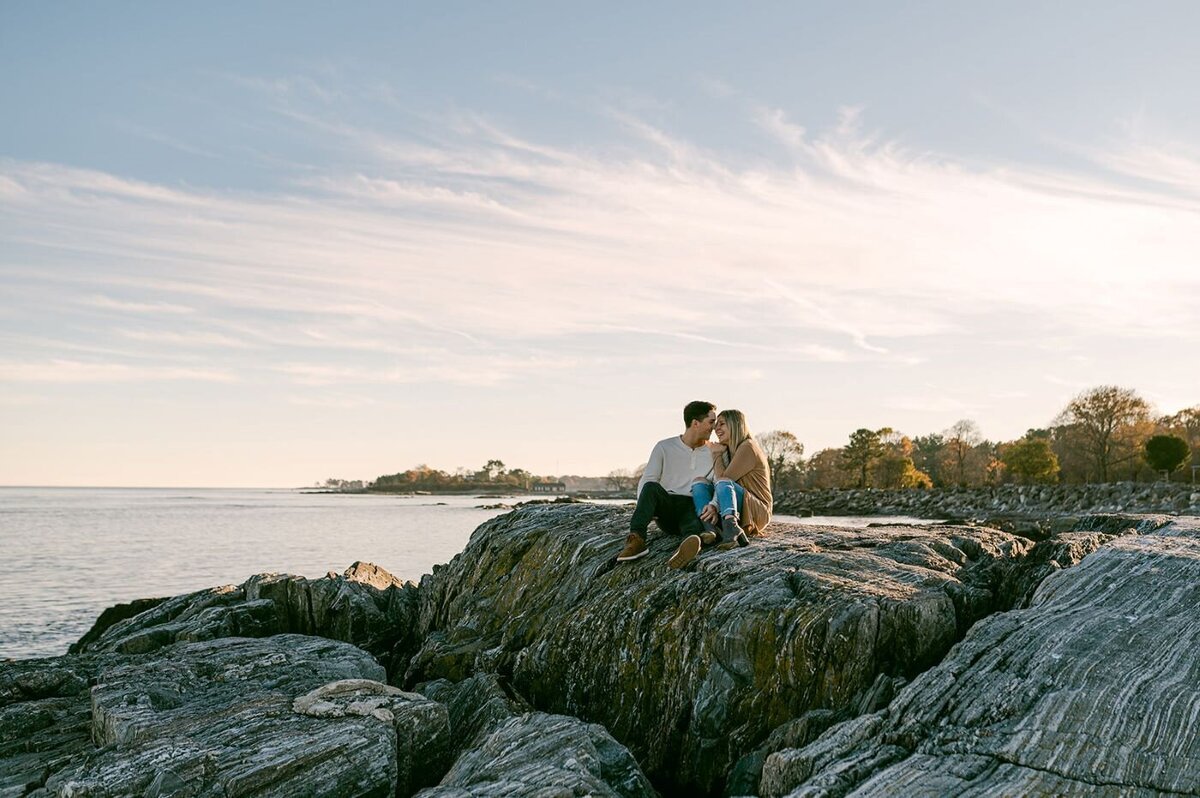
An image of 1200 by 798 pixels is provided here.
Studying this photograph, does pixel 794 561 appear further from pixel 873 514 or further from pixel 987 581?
pixel 873 514

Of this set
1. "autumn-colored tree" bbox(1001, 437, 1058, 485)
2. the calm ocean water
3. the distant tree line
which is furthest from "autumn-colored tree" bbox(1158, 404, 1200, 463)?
the calm ocean water

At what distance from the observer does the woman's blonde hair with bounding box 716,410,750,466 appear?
12812 millimetres

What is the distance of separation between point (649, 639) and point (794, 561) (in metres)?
2.09

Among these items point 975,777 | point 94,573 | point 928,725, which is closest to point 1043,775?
point 975,777

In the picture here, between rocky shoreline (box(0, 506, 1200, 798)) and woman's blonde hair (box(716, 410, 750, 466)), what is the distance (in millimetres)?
1546

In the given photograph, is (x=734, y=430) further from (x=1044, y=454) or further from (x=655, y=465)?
(x=1044, y=454)

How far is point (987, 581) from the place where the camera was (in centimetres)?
1071

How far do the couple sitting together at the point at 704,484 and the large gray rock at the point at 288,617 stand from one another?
18.2ft

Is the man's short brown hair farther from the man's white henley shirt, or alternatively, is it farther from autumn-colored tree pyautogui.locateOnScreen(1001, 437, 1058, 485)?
autumn-colored tree pyautogui.locateOnScreen(1001, 437, 1058, 485)

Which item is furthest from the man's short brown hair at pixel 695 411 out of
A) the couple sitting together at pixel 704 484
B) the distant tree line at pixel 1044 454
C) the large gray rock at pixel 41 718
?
the distant tree line at pixel 1044 454

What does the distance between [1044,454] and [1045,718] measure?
9706cm

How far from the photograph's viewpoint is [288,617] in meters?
16.5

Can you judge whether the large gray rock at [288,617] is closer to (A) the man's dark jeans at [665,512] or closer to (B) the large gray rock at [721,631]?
(B) the large gray rock at [721,631]

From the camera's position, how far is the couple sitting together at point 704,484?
1227 centimetres
